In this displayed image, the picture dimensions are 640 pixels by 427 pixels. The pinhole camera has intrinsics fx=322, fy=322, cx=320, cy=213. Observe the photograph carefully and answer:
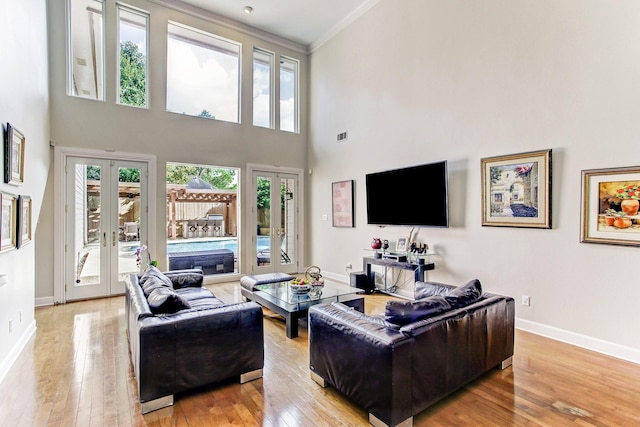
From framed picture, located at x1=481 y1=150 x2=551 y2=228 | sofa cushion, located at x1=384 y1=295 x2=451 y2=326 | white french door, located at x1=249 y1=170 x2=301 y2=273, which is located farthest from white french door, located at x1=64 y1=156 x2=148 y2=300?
framed picture, located at x1=481 y1=150 x2=551 y2=228

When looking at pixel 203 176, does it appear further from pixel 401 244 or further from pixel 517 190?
pixel 517 190

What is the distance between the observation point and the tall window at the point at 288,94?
740 centimetres

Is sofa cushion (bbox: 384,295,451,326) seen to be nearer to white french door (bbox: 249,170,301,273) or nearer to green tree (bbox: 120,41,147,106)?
white french door (bbox: 249,170,301,273)

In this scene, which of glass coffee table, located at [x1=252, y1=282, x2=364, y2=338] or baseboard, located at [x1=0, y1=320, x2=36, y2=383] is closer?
baseboard, located at [x1=0, y1=320, x2=36, y2=383]

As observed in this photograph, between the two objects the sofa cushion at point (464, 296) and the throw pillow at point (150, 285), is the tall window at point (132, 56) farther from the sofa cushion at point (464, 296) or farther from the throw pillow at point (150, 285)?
the sofa cushion at point (464, 296)

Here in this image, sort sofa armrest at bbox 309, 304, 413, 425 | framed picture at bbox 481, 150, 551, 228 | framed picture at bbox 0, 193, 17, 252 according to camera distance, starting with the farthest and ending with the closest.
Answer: framed picture at bbox 481, 150, 551, 228
framed picture at bbox 0, 193, 17, 252
sofa armrest at bbox 309, 304, 413, 425

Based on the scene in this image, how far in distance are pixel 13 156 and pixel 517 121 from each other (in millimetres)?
5332

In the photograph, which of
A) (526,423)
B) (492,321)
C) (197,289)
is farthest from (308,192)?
(526,423)

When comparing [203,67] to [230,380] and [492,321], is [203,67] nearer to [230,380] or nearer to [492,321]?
[230,380]

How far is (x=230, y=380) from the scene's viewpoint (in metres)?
2.71

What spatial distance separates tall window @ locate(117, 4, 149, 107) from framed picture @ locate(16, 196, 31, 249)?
2.69 meters

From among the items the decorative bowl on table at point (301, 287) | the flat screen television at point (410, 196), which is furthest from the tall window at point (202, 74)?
the decorative bowl on table at point (301, 287)

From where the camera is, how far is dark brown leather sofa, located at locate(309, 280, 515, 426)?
78.1 inches

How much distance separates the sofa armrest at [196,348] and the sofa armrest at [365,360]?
0.54 meters
